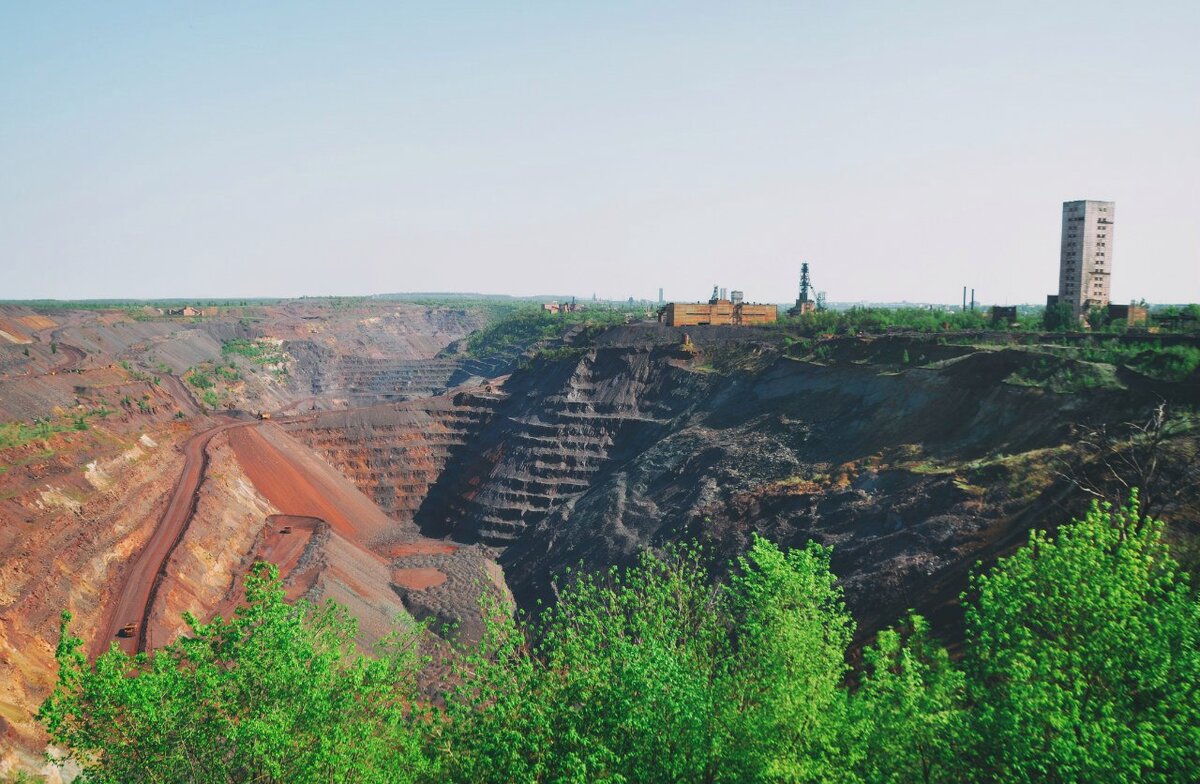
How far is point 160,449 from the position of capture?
176 feet

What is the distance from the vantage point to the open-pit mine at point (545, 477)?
103 ft

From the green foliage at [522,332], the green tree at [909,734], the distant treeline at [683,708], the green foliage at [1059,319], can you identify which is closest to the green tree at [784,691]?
the distant treeline at [683,708]

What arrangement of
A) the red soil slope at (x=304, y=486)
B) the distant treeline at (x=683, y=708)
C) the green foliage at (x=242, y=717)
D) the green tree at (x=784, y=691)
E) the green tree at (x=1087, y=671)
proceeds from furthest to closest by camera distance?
the red soil slope at (x=304, y=486) → the green foliage at (x=242, y=717) → the green tree at (x=784, y=691) → the distant treeline at (x=683, y=708) → the green tree at (x=1087, y=671)

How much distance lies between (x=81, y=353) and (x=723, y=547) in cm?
8150

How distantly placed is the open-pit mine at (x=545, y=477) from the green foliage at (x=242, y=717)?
6.67 m

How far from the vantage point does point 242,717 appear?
15633 mm

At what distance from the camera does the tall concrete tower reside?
182 ft

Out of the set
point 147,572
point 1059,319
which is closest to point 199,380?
point 147,572

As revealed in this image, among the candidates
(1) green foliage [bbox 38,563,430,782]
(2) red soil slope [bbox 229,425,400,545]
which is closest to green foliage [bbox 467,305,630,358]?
(2) red soil slope [bbox 229,425,400,545]

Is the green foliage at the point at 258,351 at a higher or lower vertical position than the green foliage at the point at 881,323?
lower

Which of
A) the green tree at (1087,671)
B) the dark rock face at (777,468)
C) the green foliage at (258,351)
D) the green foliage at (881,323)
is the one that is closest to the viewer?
the green tree at (1087,671)

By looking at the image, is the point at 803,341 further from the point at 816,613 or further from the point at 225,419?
the point at 225,419

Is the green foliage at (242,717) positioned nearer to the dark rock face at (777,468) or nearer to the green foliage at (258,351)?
the dark rock face at (777,468)

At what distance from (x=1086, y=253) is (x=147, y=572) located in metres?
64.3
